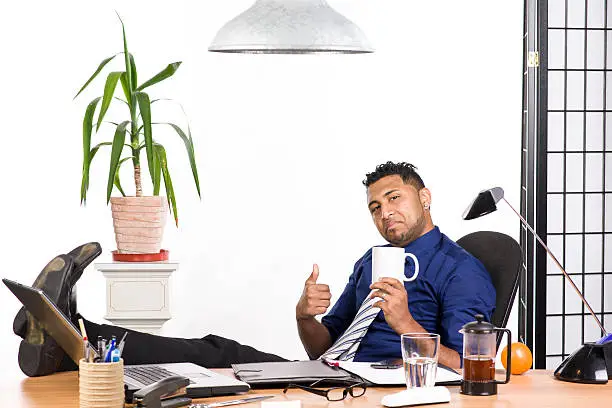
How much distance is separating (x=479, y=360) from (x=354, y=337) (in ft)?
2.86

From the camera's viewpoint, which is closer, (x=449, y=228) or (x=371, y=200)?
(x=371, y=200)

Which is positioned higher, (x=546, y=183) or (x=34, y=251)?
(x=546, y=183)

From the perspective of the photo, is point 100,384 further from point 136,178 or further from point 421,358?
point 136,178

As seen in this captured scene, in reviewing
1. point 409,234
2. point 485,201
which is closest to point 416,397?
point 485,201

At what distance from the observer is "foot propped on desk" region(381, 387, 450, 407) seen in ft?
6.45

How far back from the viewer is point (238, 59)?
4.86 meters

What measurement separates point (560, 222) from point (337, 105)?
1.26 m

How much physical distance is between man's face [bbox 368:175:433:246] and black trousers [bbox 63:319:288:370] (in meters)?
0.57

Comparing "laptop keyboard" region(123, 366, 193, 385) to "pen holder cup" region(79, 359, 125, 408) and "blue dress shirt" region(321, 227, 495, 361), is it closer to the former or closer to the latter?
"pen holder cup" region(79, 359, 125, 408)

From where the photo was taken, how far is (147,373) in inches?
85.9

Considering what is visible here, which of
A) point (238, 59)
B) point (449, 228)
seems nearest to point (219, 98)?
point (238, 59)

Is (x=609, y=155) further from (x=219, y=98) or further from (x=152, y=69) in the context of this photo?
(x=152, y=69)

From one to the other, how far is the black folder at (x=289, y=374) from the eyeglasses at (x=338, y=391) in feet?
0.09

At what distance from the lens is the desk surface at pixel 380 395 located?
2.01 m
